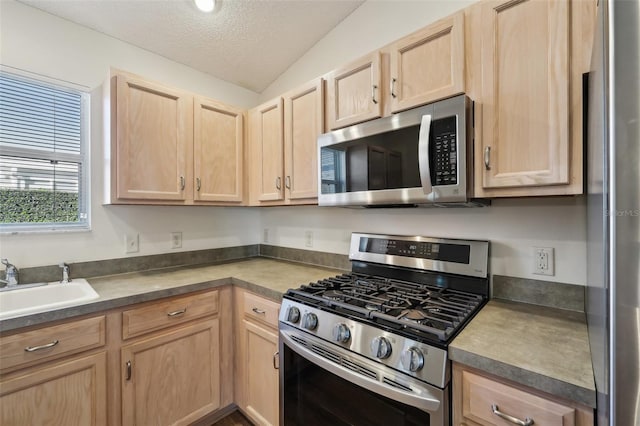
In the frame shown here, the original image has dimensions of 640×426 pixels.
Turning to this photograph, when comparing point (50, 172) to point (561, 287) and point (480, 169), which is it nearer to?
point (480, 169)

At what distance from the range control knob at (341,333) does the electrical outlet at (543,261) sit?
91cm

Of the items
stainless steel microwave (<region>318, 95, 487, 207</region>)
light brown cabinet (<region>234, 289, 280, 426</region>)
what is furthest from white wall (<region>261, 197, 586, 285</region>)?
light brown cabinet (<region>234, 289, 280, 426</region>)

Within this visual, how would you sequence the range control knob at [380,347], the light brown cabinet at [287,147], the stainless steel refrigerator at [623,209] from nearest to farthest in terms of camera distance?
the stainless steel refrigerator at [623,209] → the range control knob at [380,347] → the light brown cabinet at [287,147]

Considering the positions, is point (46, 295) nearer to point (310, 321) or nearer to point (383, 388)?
point (310, 321)

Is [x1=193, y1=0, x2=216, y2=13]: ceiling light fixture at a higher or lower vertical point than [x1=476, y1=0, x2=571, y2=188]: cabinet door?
higher

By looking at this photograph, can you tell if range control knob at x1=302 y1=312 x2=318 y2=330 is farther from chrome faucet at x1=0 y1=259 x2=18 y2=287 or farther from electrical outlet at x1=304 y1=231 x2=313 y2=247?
chrome faucet at x1=0 y1=259 x2=18 y2=287

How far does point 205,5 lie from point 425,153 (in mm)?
1613

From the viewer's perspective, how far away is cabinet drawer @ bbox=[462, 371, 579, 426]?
0.78 meters

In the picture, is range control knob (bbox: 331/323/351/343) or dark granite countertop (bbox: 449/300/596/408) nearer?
dark granite countertop (bbox: 449/300/596/408)

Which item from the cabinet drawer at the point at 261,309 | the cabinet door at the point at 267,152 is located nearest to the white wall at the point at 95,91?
the cabinet door at the point at 267,152

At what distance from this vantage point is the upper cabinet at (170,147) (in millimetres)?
1748

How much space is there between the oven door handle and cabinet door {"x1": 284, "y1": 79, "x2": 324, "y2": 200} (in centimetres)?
92

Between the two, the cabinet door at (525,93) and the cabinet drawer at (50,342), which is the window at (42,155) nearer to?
the cabinet drawer at (50,342)

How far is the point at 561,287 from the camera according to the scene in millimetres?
1256
